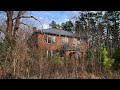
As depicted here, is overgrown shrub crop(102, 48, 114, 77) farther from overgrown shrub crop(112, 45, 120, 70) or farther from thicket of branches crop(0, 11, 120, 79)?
overgrown shrub crop(112, 45, 120, 70)

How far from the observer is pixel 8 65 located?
9258mm

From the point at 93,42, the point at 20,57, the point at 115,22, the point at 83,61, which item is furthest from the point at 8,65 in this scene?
the point at 115,22

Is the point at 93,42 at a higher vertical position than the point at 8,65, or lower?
higher

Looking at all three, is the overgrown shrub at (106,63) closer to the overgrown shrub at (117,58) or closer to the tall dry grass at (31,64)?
the overgrown shrub at (117,58)

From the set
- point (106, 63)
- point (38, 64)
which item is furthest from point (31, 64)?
point (106, 63)

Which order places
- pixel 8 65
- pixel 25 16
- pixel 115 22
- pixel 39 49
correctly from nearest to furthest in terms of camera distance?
pixel 8 65
pixel 39 49
pixel 25 16
pixel 115 22

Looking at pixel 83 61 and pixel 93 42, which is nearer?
pixel 83 61

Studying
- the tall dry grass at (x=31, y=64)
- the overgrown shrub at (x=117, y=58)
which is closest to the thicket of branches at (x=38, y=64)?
the tall dry grass at (x=31, y=64)

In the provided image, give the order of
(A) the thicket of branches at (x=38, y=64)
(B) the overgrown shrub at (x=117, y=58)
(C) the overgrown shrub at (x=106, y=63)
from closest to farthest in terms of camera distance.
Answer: (A) the thicket of branches at (x=38, y=64), (C) the overgrown shrub at (x=106, y=63), (B) the overgrown shrub at (x=117, y=58)

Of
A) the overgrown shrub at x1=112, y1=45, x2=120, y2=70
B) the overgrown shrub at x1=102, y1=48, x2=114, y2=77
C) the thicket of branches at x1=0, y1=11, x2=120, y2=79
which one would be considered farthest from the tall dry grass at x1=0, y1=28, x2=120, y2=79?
the overgrown shrub at x1=112, y1=45, x2=120, y2=70

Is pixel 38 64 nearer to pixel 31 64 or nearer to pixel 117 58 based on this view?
pixel 31 64
